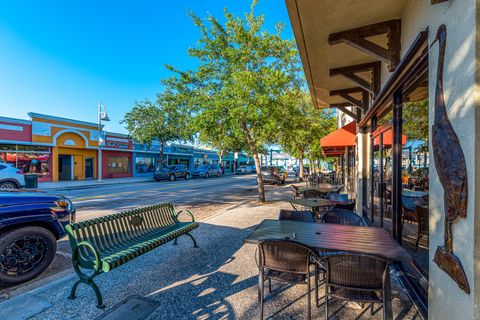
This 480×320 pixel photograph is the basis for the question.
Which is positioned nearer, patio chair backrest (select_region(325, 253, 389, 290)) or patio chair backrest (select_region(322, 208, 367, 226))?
patio chair backrest (select_region(325, 253, 389, 290))

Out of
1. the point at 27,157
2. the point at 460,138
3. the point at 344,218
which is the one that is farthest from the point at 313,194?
the point at 27,157

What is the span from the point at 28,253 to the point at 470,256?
524 cm

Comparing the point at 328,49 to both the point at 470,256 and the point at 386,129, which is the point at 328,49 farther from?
the point at 470,256

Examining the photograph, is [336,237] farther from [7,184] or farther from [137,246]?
[7,184]

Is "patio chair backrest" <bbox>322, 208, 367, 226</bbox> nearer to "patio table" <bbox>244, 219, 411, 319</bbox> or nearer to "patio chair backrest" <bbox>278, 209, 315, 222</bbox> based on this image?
"patio chair backrest" <bbox>278, 209, 315, 222</bbox>

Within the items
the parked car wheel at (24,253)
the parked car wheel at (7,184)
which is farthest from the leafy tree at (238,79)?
the parked car wheel at (7,184)

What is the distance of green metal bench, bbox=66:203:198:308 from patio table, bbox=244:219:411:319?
1699 millimetres

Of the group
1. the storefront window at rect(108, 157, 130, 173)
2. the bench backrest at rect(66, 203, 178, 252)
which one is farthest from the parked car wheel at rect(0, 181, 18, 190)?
the storefront window at rect(108, 157, 130, 173)

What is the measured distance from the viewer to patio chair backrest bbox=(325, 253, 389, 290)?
2.27 metres

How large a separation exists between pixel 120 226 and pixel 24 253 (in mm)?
1361

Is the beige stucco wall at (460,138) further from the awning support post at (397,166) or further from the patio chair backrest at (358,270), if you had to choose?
the awning support post at (397,166)

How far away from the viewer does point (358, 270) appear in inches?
90.9

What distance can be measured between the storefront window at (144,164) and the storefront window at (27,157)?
973 cm

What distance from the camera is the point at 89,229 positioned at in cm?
345
